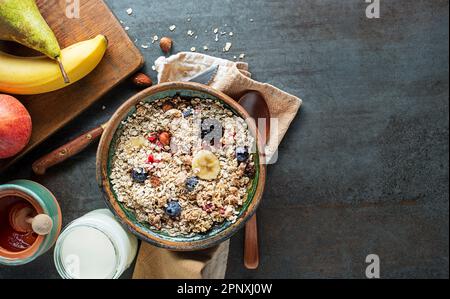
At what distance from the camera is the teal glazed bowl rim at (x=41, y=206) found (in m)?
1.12

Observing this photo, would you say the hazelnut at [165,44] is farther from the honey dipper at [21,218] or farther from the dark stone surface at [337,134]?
the honey dipper at [21,218]

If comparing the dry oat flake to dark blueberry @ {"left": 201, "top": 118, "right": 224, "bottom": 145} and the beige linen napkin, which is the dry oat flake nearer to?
dark blueberry @ {"left": 201, "top": 118, "right": 224, "bottom": 145}

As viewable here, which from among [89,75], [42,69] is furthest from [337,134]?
[42,69]

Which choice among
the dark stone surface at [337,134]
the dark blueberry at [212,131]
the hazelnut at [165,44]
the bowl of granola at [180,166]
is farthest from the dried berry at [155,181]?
the hazelnut at [165,44]

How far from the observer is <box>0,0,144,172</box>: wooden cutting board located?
→ 1236 millimetres

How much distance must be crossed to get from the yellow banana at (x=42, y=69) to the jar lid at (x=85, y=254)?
1.17 ft

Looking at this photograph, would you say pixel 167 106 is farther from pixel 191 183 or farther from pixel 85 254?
pixel 85 254

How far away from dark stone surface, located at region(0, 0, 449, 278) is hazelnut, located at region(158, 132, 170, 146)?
220 millimetres

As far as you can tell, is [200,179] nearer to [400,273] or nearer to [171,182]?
[171,182]

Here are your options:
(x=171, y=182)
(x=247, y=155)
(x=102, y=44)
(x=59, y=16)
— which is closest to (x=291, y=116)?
(x=247, y=155)

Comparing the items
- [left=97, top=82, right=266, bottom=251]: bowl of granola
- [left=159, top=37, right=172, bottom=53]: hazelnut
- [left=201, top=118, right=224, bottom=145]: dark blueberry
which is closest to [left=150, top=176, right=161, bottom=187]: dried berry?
[left=97, top=82, right=266, bottom=251]: bowl of granola

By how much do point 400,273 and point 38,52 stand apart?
113 cm

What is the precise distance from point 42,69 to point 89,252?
0.45 metres

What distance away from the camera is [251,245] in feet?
4.21
